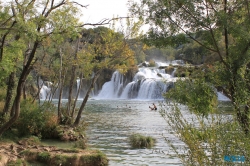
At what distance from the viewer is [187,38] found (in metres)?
7.47

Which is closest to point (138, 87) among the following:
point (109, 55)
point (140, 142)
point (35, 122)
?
point (109, 55)

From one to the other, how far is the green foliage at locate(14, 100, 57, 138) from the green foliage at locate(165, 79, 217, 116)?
297 inches

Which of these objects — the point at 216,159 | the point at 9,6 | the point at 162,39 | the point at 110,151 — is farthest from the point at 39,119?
the point at 216,159

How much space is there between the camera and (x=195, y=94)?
6.01 m

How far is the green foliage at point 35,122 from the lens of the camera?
475 inches

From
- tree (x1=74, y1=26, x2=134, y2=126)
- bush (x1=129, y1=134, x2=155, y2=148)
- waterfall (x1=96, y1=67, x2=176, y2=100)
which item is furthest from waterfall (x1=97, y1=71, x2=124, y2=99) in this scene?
bush (x1=129, y1=134, x2=155, y2=148)

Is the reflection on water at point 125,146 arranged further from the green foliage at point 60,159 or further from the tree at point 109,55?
the tree at point 109,55

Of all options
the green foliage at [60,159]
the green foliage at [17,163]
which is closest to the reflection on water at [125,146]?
the green foliage at [60,159]

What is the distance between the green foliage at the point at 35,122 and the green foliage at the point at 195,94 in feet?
24.8

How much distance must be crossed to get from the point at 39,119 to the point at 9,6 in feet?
19.2

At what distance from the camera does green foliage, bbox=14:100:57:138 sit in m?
12.1

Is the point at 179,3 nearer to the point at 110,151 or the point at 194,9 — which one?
the point at 194,9

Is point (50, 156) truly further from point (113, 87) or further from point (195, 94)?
point (113, 87)

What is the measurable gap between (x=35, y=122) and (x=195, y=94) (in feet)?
26.6
